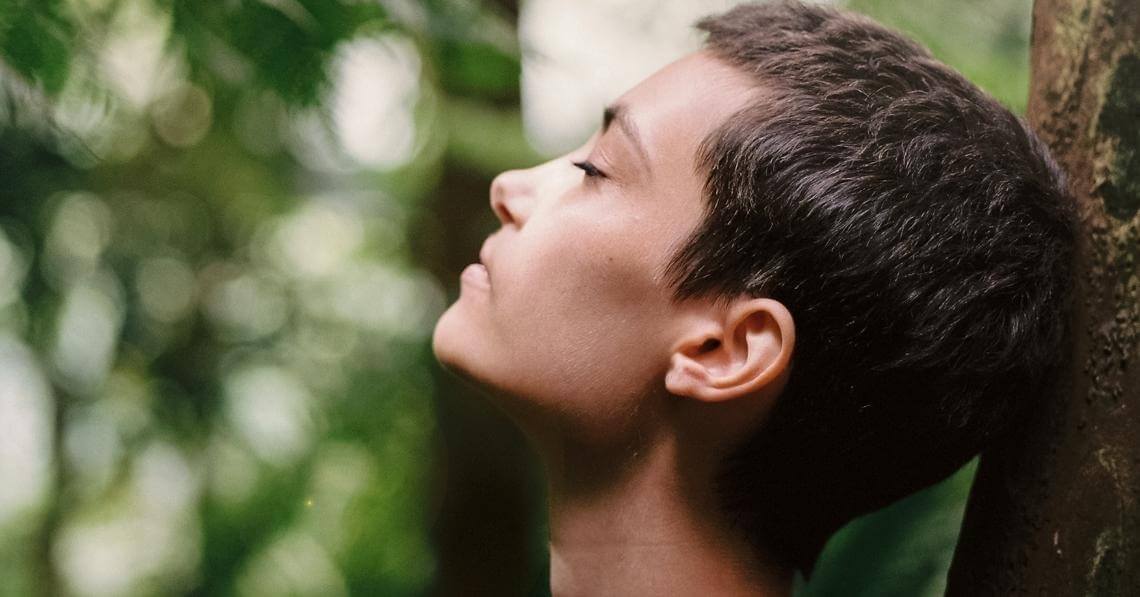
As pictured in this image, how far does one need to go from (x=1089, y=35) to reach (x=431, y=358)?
54.3 inches

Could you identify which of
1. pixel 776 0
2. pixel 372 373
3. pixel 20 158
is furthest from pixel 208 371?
pixel 776 0

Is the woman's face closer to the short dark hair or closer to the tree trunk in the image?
the short dark hair

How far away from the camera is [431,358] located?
1.94 meters

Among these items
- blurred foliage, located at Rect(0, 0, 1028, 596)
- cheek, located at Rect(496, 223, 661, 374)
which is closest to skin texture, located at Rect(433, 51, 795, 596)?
cheek, located at Rect(496, 223, 661, 374)

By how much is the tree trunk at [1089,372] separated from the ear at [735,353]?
271mm

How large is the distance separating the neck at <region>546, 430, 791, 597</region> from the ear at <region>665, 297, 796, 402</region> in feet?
0.32

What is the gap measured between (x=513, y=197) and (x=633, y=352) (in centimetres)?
24

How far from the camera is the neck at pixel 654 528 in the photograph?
945 mm

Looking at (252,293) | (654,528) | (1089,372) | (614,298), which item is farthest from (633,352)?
(252,293)

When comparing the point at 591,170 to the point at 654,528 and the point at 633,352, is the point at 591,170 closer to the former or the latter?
the point at 633,352

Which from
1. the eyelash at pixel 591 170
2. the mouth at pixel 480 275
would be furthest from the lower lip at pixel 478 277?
the eyelash at pixel 591 170

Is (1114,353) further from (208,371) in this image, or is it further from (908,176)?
(208,371)

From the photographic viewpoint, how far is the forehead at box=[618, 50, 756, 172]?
36.2 inches

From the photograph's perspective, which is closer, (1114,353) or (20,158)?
(1114,353)
